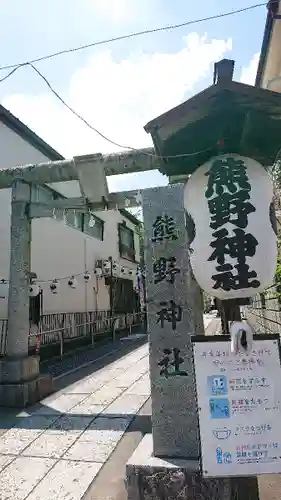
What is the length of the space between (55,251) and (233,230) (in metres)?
13.9

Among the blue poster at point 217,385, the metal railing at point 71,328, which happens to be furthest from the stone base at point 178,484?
the metal railing at point 71,328

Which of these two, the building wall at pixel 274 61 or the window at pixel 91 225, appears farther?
the window at pixel 91 225

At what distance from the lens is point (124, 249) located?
2709 centimetres

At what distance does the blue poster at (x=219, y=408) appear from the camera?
3020 mm

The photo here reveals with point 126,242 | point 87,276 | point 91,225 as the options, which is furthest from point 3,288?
point 126,242

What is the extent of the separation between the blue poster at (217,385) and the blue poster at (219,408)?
60 millimetres

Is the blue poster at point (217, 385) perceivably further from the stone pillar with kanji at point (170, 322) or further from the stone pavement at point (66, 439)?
the stone pavement at point (66, 439)

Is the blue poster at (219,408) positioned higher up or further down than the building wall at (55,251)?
further down

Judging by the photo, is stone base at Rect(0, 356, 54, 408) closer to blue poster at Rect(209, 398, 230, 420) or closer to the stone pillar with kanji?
the stone pillar with kanji

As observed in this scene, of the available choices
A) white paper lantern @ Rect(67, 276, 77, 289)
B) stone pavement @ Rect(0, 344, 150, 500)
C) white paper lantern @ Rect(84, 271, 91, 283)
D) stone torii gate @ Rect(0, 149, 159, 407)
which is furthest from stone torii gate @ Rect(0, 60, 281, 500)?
white paper lantern @ Rect(84, 271, 91, 283)

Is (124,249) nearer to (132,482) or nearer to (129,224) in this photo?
(129,224)

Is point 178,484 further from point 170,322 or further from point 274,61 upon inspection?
point 274,61

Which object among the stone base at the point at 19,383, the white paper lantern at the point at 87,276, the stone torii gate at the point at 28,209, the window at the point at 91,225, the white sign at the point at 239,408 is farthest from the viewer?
the white paper lantern at the point at 87,276

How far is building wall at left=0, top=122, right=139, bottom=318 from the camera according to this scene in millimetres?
12688
